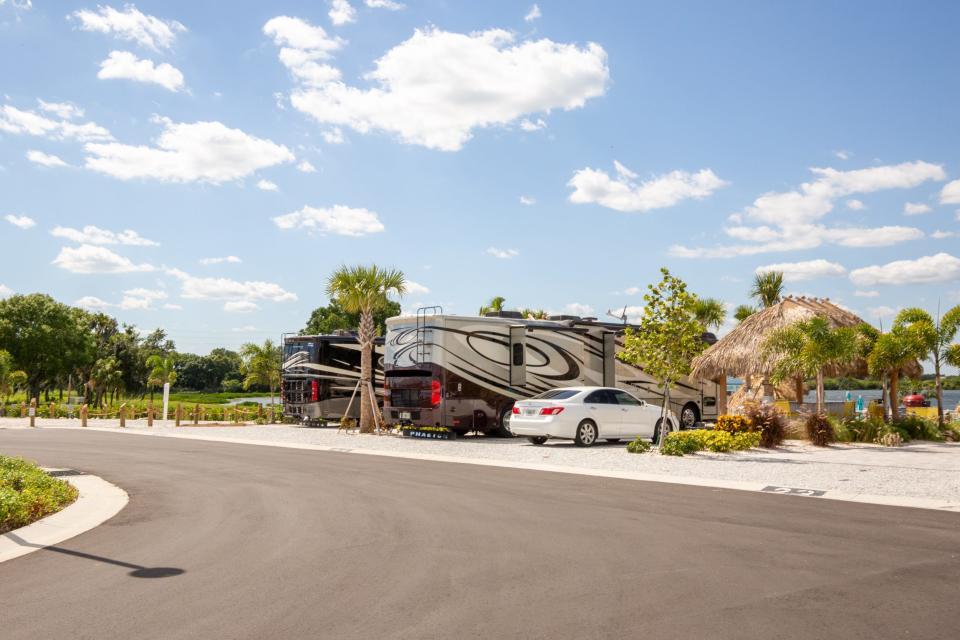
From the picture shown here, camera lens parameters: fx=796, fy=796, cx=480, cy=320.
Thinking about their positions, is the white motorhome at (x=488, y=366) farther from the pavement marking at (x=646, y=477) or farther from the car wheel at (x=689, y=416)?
the pavement marking at (x=646, y=477)

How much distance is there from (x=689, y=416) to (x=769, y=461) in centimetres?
936

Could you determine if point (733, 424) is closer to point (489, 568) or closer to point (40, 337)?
point (489, 568)

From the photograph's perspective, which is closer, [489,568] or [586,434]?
[489,568]

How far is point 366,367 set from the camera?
25344 mm

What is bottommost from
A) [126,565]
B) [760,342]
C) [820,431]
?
[126,565]

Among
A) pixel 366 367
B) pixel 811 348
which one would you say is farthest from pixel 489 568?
pixel 366 367

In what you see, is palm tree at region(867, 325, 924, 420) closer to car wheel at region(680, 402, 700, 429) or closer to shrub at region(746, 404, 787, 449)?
shrub at region(746, 404, 787, 449)

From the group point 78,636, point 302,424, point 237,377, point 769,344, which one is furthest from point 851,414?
point 237,377

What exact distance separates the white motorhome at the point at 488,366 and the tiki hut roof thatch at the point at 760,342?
1.53m

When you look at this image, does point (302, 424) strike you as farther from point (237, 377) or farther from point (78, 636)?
point (237, 377)

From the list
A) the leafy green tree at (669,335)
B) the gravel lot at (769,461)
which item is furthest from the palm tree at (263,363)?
the leafy green tree at (669,335)

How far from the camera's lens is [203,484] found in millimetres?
12344

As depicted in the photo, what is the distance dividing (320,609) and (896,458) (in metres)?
14.3

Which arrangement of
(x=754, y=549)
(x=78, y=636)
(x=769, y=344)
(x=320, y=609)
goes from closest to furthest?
(x=78, y=636) → (x=320, y=609) → (x=754, y=549) → (x=769, y=344)
